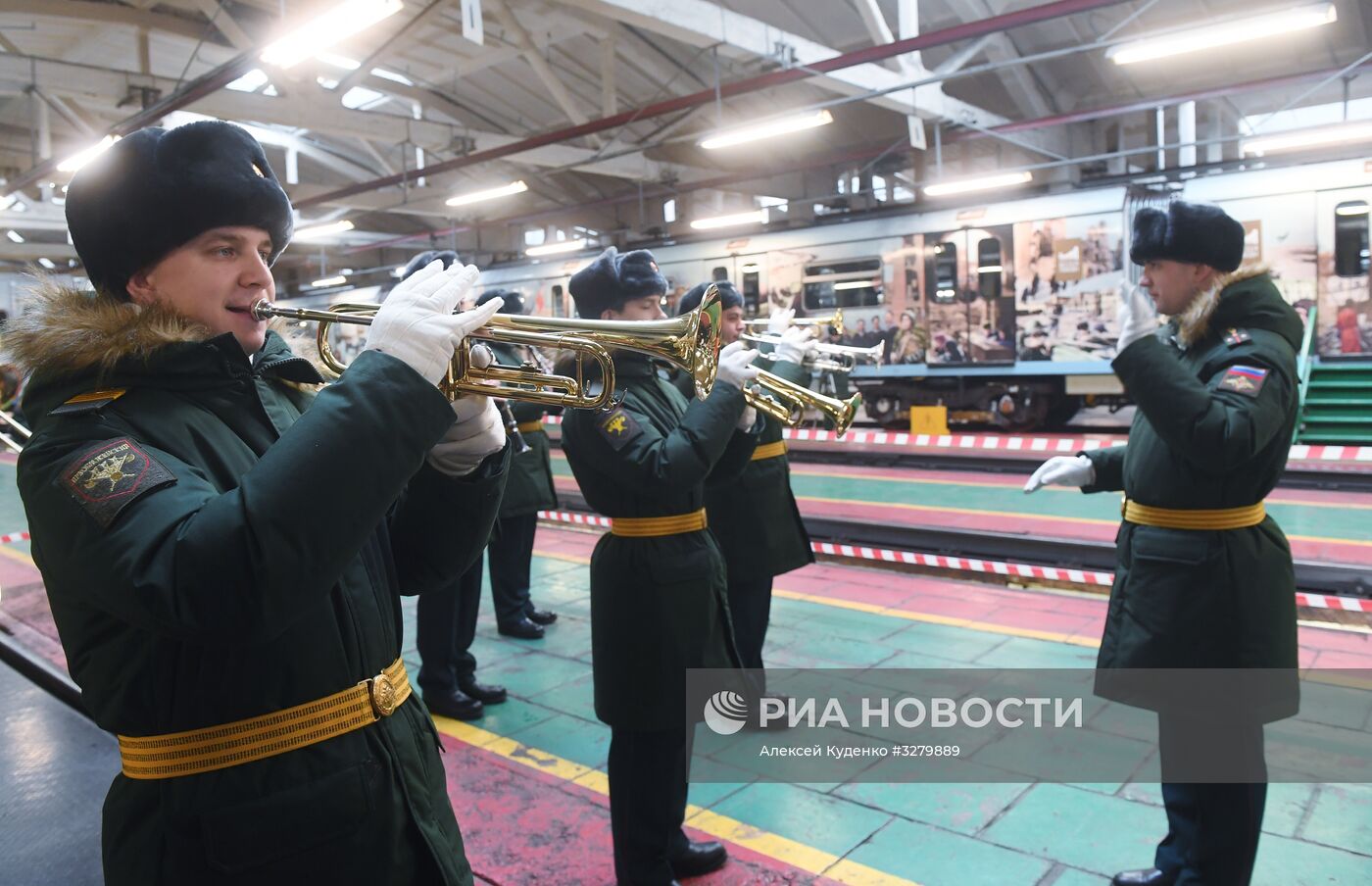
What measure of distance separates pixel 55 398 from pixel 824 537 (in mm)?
7117

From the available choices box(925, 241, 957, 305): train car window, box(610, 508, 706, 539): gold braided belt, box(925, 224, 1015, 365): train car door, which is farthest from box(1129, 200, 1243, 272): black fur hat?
box(925, 241, 957, 305): train car window

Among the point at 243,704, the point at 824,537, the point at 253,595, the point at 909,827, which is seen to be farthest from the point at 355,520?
the point at 824,537

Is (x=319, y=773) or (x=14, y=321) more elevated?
(x=14, y=321)

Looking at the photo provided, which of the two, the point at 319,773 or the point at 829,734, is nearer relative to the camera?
the point at 319,773

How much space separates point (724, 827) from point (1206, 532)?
77.5 inches

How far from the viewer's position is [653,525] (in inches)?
122

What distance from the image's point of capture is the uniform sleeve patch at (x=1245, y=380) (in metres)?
2.63

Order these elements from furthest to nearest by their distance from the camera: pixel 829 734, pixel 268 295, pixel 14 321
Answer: pixel 829 734, pixel 268 295, pixel 14 321

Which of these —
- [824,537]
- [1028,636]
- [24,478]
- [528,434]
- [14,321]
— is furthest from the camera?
[824,537]

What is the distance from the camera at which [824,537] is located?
815cm

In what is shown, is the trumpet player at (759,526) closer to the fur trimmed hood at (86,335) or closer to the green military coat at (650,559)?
the green military coat at (650,559)

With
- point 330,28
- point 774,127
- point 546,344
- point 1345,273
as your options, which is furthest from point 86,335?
point 1345,273

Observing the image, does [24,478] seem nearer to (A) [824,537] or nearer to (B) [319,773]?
(B) [319,773]

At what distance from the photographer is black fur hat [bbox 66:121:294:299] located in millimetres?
1480
